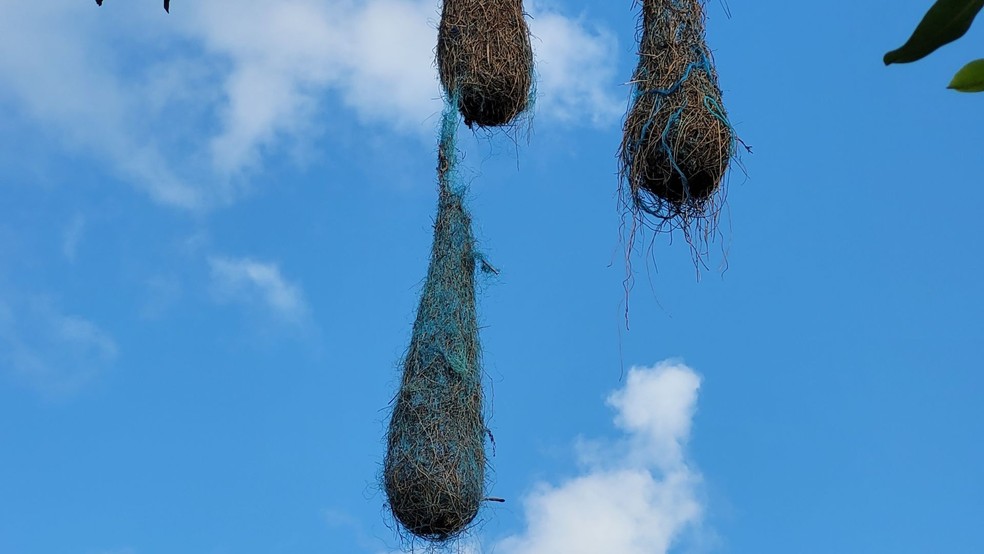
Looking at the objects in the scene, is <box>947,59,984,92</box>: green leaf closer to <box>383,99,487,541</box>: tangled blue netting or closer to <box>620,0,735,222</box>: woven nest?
<box>620,0,735,222</box>: woven nest

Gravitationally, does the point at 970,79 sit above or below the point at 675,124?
below

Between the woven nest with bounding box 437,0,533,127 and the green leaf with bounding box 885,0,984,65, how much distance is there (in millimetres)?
1967

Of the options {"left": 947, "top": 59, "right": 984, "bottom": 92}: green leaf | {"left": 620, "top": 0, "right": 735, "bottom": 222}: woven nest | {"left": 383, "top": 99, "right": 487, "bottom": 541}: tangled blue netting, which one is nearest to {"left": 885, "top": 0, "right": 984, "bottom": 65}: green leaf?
{"left": 947, "top": 59, "right": 984, "bottom": 92}: green leaf

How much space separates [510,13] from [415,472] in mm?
826

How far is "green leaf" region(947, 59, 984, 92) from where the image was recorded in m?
0.32

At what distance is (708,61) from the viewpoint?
182 centimetres

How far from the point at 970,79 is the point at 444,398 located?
199 cm

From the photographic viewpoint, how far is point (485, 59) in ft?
7.45

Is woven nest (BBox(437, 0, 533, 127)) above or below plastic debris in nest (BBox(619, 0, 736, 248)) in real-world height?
above

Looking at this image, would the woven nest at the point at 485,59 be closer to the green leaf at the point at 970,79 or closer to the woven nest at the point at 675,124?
the woven nest at the point at 675,124

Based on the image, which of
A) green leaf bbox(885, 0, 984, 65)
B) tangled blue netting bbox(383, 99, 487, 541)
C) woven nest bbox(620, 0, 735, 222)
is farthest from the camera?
tangled blue netting bbox(383, 99, 487, 541)

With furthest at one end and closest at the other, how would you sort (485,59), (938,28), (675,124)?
(485,59) → (675,124) → (938,28)

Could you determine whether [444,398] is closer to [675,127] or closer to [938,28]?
[675,127]

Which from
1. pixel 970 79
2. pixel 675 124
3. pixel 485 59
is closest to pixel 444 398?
pixel 485 59
